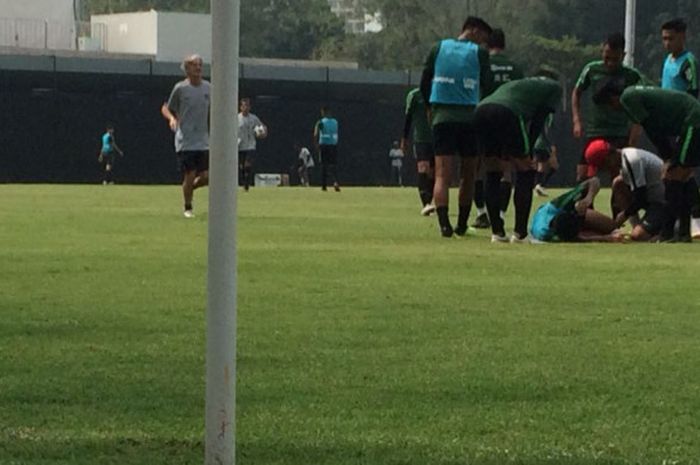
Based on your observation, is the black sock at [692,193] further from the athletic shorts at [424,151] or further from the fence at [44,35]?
the fence at [44,35]

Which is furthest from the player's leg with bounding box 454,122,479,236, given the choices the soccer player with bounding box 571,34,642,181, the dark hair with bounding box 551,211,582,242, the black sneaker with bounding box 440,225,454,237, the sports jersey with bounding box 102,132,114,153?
the sports jersey with bounding box 102,132,114,153

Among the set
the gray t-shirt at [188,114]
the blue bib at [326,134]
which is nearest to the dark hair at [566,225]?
the gray t-shirt at [188,114]

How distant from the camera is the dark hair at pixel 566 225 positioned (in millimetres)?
17656

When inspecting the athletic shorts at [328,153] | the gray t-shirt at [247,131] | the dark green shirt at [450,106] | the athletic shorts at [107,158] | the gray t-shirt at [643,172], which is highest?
the dark green shirt at [450,106]

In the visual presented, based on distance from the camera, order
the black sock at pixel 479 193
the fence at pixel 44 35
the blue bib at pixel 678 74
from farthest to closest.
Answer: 1. the fence at pixel 44 35
2. the black sock at pixel 479 193
3. the blue bib at pixel 678 74

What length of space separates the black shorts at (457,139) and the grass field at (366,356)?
221 cm

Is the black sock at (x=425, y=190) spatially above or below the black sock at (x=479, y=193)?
below

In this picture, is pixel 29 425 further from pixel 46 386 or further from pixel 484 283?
pixel 484 283

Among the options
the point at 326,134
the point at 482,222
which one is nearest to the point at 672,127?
the point at 482,222

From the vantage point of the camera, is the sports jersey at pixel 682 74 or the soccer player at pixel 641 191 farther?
the sports jersey at pixel 682 74

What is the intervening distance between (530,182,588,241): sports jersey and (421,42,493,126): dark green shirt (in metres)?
1.11

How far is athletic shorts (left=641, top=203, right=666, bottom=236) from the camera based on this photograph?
58.7ft

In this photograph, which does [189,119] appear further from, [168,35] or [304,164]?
[168,35]

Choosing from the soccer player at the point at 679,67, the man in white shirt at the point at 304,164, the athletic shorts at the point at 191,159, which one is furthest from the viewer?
the man in white shirt at the point at 304,164
